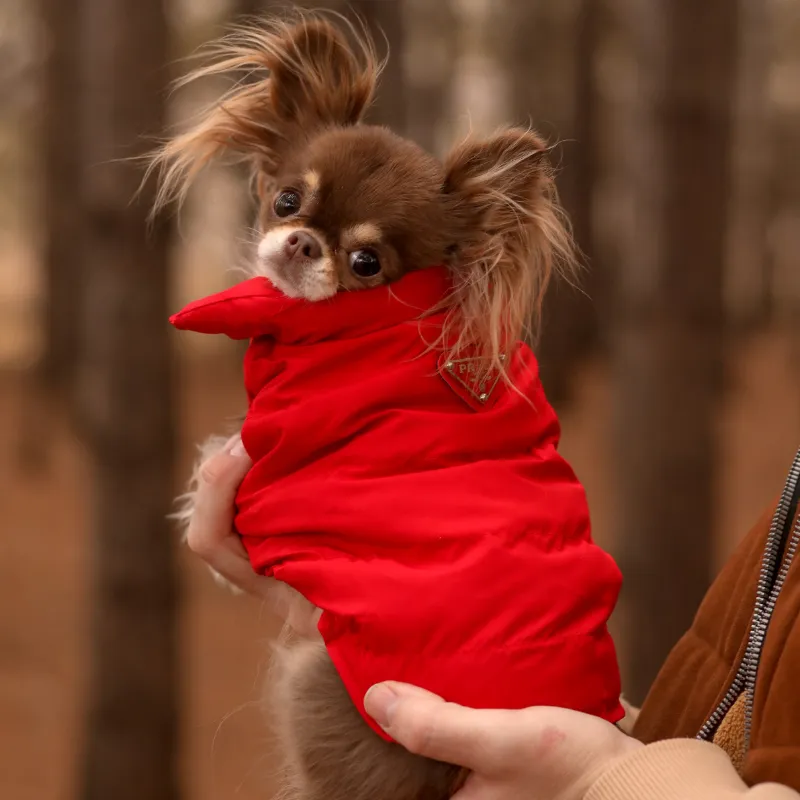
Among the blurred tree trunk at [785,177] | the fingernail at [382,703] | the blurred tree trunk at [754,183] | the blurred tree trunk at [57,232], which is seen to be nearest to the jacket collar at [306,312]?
the fingernail at [382,703]

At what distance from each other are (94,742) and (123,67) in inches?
121

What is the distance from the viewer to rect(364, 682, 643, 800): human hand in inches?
62.8

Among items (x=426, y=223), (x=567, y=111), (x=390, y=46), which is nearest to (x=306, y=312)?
(x=426, y=223)

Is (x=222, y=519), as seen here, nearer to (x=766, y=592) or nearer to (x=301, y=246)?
(x=301, y=246)

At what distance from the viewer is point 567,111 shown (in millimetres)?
17188

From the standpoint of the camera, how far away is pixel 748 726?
1.64m

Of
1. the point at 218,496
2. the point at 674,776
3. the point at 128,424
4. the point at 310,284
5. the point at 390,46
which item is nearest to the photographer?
the point at 674,776

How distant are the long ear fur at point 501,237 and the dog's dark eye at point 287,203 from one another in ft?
1.00

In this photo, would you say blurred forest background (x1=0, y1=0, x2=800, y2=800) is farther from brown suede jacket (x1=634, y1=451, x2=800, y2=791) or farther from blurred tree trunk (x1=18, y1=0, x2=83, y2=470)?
brown suede jacket (x1=634, y1=451, x2=800, y2=791)

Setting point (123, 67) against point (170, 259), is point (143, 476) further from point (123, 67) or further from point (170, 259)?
point (123, 67)

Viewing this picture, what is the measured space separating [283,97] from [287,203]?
0.37m

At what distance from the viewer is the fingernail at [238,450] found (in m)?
2.16

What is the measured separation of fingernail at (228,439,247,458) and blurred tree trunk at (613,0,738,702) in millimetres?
2966

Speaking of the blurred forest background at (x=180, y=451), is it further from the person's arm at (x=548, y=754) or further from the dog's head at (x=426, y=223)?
the person's arm at (x=548, y=754)
